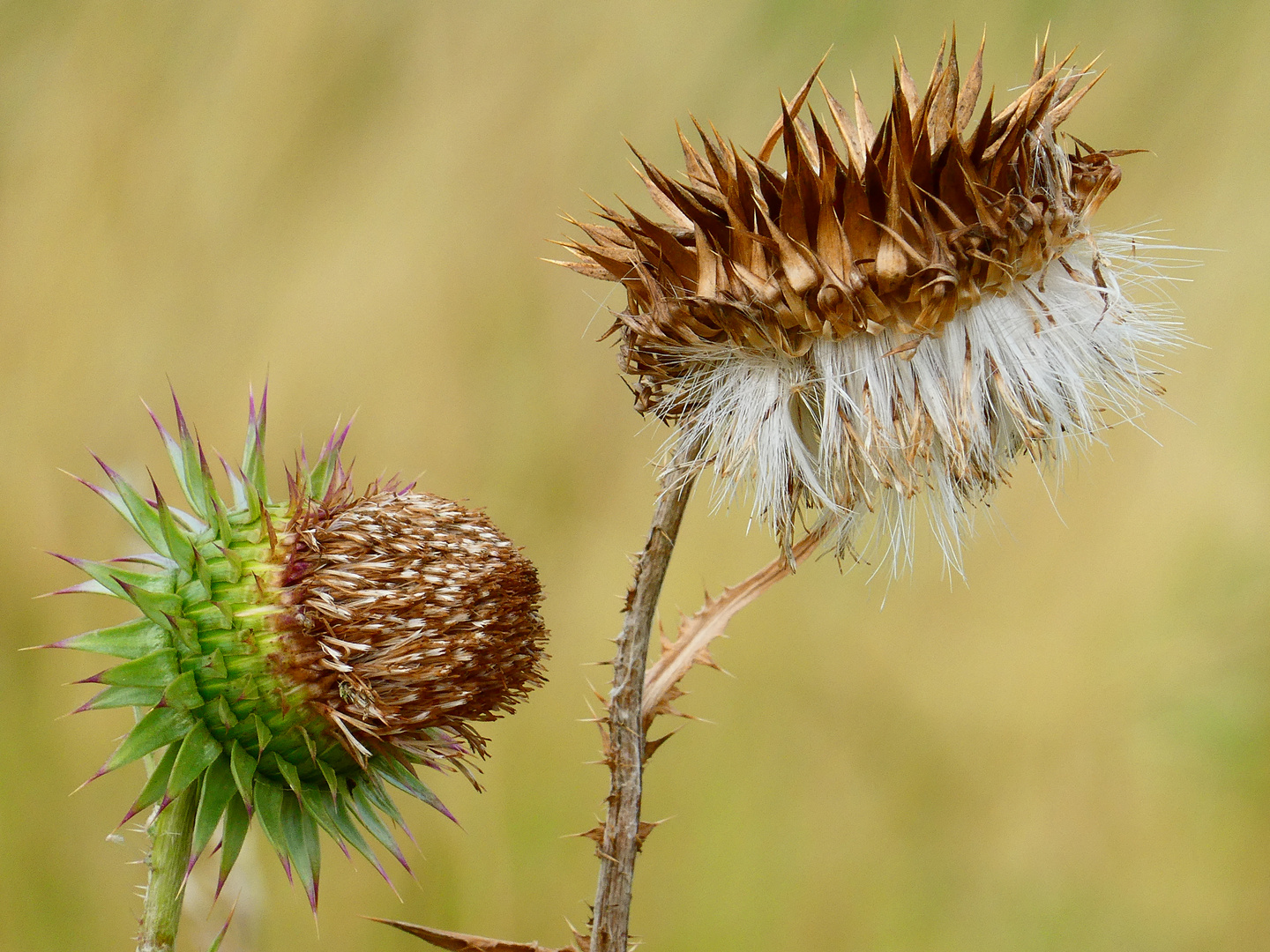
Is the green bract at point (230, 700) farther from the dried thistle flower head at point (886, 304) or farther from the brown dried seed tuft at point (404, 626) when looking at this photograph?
the dried thistle flower head at point (886, 304)

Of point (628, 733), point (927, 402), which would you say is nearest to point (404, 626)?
point (628, 733)

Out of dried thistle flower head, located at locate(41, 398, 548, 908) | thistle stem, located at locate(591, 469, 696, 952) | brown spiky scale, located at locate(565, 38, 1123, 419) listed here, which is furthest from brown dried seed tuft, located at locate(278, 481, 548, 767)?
brown spiky scale, located at locate(565, 38, 1123, 419)

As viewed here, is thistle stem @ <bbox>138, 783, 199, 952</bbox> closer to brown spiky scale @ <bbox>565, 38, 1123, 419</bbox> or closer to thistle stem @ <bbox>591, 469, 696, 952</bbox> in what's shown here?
thistle stem @ <bbox>591, 469, 696, 952</bbox>

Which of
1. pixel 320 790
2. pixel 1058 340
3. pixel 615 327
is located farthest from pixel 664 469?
pixel 320 790

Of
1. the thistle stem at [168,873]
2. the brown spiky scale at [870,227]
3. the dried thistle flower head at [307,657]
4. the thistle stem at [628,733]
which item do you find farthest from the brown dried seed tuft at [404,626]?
the brown spiky scale at [870,227]

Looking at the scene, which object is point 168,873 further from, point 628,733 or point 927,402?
point 927,402
